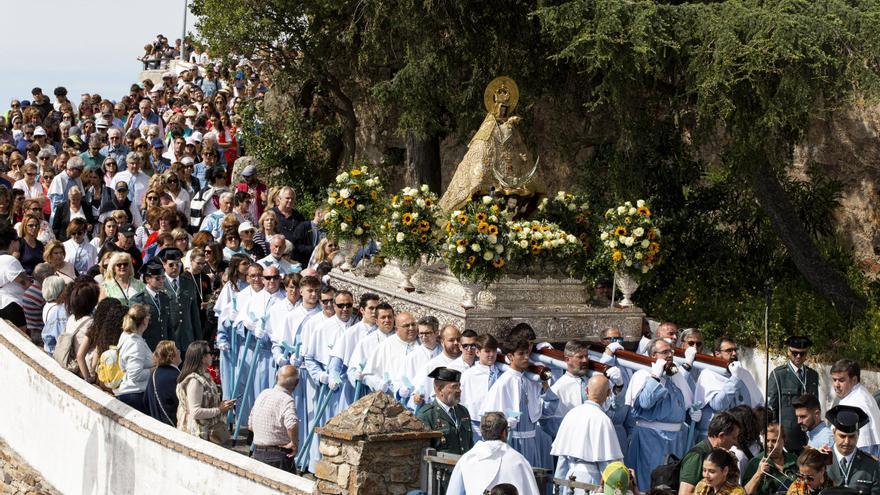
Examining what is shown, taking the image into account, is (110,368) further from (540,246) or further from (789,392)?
(789,392)

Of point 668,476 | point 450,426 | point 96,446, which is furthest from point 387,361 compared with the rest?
point 668,476

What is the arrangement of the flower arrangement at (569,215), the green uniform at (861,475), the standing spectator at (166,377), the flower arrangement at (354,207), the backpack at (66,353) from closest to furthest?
the green uniform at (861,475), the standing spectator at (166,377), the backpack at (66,353), the flower arrangement at (569,215), the flower arrangement at (354,207)

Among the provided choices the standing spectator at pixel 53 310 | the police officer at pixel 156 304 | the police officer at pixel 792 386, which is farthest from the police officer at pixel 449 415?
the standing spectator at pixel 53 310

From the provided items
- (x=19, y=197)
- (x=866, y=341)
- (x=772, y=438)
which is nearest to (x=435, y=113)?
(x=19, y=197)

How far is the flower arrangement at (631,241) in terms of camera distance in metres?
14.9

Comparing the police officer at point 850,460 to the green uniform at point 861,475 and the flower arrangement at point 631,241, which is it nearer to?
the green uniform at point 861,475

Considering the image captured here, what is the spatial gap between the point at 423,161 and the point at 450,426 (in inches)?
553

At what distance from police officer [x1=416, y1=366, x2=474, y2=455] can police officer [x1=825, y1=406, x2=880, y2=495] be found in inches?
109

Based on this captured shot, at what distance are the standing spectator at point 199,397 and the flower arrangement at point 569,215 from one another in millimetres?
5637

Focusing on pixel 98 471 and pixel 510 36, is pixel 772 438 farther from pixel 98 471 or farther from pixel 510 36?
pixel 510 36

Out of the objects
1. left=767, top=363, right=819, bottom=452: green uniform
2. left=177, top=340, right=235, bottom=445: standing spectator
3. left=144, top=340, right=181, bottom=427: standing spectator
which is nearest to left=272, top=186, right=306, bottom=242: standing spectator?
left=144, top=340, right=181, bottom=427: standing spectator

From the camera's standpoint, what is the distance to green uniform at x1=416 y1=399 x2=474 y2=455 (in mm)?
10648

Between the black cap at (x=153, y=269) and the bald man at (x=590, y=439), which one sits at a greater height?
the black cap at (x=153, y=269)

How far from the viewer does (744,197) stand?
1922 cm
